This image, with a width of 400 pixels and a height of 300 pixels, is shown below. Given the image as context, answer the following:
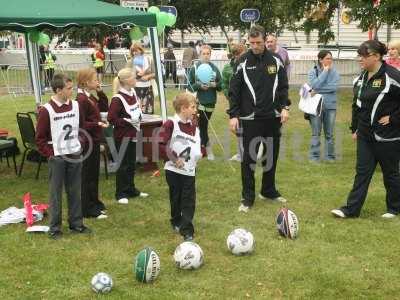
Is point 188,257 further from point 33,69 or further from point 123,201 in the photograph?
point 33,69

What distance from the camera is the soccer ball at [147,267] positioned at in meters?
4.89

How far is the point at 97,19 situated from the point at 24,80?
52.2ft

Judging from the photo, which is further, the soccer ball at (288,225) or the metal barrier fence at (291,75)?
the metal barrier fence at (291,75)

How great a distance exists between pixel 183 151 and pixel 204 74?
3553mm

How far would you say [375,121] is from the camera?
6285 millimetres

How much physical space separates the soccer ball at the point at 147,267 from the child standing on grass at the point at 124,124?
2.64 meters

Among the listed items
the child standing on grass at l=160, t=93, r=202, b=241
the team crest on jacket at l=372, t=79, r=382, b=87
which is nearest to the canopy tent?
the child standing on grass at l=160, t=93, r=202, b=241

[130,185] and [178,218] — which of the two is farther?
[130,185]

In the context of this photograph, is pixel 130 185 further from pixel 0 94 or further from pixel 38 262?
pixel 0 94

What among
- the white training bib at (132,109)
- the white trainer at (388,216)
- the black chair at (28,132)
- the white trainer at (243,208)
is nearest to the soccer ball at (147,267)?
the white trainer at (243,208)

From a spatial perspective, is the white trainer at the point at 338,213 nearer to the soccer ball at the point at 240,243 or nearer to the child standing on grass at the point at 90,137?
the soccer ball at the point at 240,243

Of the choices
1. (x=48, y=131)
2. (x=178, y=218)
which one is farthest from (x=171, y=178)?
(x=48, y=131)

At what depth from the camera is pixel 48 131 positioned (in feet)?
19.2

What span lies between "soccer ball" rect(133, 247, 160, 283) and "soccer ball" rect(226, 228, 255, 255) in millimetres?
900
